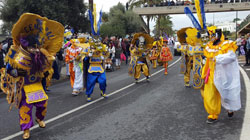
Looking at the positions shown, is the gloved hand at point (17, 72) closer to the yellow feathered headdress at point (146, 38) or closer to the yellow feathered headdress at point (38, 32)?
the yellow feathered headdress at point (38, 32)

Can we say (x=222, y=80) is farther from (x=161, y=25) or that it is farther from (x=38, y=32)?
(x=161, y=25)

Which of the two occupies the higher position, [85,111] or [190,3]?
[190,3]

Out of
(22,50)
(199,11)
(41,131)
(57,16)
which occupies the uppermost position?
(57,16)

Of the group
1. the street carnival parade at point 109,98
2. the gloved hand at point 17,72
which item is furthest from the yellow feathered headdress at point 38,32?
the gloved hand at point 17,72

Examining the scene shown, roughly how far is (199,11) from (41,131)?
447 centimetres

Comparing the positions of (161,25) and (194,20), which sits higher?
(161,25)

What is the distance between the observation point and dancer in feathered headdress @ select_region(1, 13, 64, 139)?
4.99 meters

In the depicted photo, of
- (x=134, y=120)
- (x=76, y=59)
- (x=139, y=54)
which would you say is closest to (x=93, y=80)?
(x=76, y=59)

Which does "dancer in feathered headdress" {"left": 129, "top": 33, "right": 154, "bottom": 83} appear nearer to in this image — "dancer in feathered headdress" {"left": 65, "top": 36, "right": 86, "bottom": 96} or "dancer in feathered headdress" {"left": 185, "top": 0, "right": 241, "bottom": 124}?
"dancer in feathered headdress" {"left": 65, "top": 36, "right": 86, "bottom": 96}

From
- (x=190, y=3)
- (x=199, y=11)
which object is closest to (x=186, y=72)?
(x=199, y=11)

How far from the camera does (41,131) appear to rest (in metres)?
5.51

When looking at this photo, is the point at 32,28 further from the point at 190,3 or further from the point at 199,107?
the point at 190,3

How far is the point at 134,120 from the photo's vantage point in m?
6.00

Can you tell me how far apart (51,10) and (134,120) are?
53.5 ft
